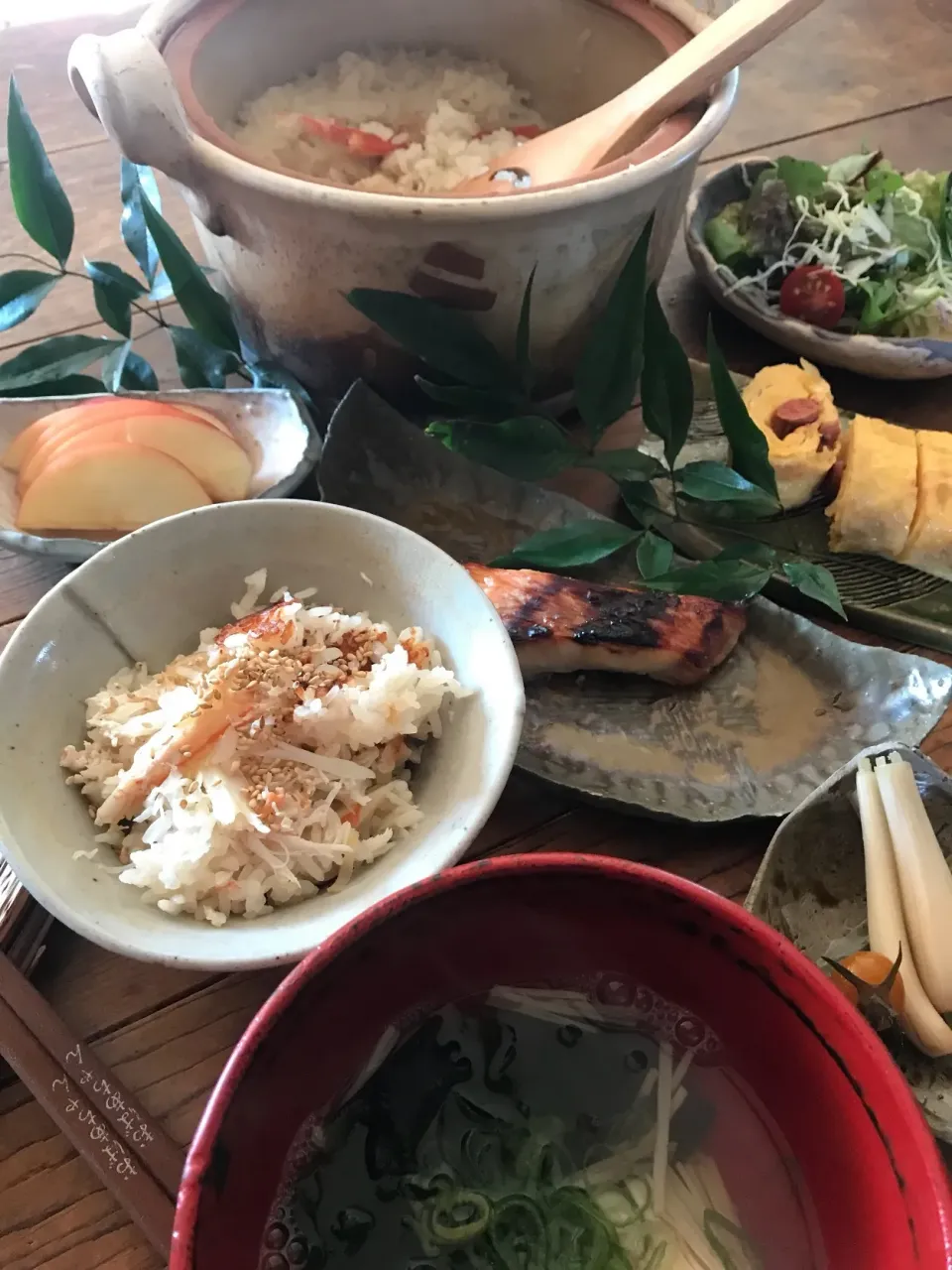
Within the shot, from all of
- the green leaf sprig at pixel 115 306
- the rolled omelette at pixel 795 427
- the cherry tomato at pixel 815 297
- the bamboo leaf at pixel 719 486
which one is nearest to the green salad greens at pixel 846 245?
the cherry tomato at pixel 815 297

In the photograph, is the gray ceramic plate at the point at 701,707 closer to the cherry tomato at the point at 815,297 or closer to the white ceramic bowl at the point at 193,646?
the white ceramic bowl at the point at 193,646

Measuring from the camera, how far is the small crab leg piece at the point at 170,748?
669 millimetres

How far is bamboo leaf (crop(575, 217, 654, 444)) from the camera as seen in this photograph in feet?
2.78

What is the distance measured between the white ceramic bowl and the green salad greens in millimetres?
612

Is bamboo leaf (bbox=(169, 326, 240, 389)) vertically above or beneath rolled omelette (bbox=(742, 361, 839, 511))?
above

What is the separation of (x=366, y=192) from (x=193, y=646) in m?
0.39

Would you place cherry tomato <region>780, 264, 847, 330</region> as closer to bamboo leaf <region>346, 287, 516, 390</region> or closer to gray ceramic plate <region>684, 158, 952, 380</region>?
gray ceramic plate <region>684, 158, 952, 380</region>

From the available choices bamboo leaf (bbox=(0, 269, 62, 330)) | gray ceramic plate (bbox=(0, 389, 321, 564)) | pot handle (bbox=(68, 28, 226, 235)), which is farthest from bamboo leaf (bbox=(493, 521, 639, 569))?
bamboo leaf (bbox=(0, 269, 62, 330))

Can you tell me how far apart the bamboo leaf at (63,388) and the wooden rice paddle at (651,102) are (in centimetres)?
40

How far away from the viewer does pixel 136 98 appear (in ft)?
2.49

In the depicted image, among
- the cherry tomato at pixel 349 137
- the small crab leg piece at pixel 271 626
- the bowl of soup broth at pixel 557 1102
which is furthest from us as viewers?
the cherry tomato at pixel 349 137

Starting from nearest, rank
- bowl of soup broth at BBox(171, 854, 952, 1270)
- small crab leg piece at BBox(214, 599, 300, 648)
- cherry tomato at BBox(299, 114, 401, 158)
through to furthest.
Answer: bowl of soup broth at BBox(171, 854, 952, 1270) → small crab leg piece at BBox(214, 599, 300, 648) → cherry tomato at BBox(299, 114, 401, 158)

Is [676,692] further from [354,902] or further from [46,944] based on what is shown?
[46,944]

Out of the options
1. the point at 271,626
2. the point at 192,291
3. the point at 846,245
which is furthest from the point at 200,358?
the point at 846,245
